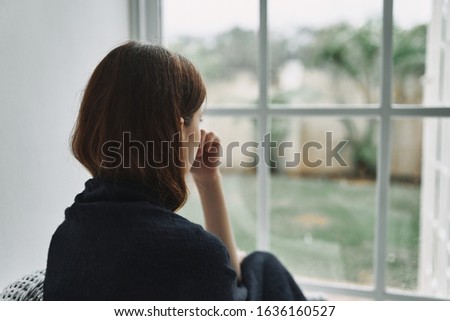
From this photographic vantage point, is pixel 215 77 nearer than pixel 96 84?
No

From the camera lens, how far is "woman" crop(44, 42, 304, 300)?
76cm

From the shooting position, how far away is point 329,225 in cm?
155

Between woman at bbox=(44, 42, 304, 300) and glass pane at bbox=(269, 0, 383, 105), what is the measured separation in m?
0.56

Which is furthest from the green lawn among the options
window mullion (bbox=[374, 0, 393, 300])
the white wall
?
the white wall

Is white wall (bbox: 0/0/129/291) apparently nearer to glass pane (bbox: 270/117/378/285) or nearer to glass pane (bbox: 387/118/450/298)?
glass pane (bbox: 270/117/378/285)

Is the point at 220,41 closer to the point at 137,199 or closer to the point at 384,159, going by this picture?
the point at 384,159

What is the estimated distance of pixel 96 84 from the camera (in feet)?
2.78

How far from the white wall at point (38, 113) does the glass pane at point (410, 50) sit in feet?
2.66

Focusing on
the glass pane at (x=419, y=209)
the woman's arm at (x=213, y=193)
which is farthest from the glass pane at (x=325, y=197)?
the woman's arm at (x=213, y=193)

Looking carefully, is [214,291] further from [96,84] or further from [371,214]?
[371,214]

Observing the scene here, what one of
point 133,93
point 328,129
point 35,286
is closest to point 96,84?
point 133,93

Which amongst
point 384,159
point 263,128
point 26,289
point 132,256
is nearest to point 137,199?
point 132,256

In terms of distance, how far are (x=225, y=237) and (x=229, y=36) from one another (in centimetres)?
65
